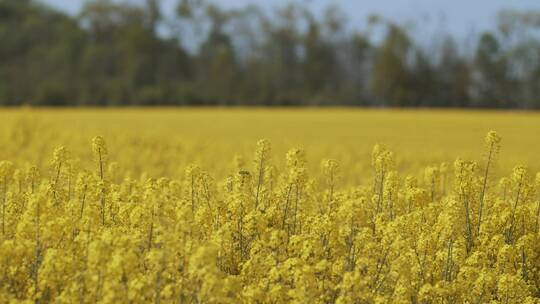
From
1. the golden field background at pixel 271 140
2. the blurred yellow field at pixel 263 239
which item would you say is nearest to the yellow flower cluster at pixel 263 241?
the blurred yellow field at pixel 263 239

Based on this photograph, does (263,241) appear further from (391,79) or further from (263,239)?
(391,79)

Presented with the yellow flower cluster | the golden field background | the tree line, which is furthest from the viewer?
the tree line

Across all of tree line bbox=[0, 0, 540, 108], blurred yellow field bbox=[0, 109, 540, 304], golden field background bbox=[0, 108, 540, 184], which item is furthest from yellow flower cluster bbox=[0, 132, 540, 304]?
tree line bbox=[0, 0, 540, 108]

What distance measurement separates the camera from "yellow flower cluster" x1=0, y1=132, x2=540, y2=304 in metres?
4.15

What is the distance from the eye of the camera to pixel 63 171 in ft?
19.4

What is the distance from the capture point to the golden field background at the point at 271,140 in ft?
47.5

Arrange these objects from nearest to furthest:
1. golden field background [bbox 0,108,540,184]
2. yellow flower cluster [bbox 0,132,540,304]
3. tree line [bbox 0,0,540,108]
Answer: yellow flower cluster [bbox 0,132,540,304] < golden field background [bbox 0,108,540,184] < tree line [bbox 0,0,540,108]

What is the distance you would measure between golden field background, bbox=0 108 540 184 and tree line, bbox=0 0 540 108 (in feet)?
80.4

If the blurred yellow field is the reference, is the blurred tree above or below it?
above

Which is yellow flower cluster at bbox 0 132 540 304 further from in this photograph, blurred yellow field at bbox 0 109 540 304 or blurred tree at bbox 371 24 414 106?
blurred tree at bbox 371 24 414 106

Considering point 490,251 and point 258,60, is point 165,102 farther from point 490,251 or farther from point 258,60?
point 490,251

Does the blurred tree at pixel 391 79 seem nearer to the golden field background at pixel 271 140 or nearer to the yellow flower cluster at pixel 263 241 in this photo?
the golden field background at pixel 271 140

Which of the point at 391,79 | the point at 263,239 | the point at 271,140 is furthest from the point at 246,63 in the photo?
the point at 263,239

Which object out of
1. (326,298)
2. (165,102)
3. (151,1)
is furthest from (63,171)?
(151,1)
